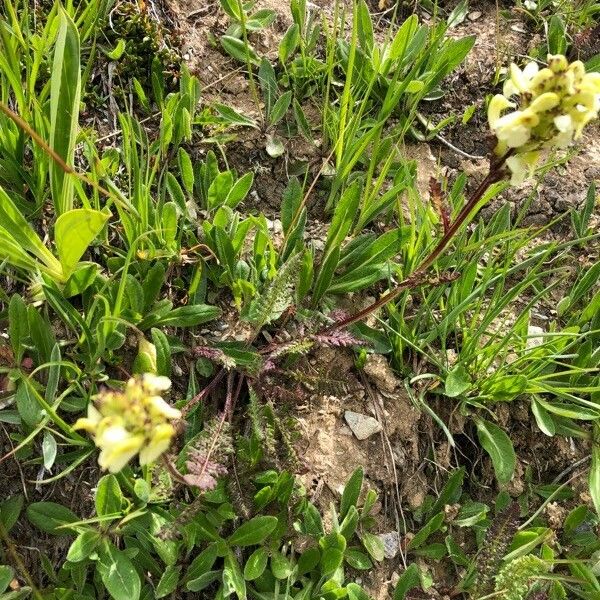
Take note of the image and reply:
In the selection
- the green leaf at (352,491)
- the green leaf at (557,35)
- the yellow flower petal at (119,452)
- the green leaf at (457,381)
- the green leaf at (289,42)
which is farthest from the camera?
the green leaf at (557,35)

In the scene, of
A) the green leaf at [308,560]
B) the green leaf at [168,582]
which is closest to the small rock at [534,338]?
the green leaf at [308,560]

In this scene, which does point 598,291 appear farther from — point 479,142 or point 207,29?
point 207,29

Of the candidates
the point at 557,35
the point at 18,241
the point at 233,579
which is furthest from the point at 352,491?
the point at 557,35

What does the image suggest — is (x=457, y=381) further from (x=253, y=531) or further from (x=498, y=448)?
(x=253, y=531)

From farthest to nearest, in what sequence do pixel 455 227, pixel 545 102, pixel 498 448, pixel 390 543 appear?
pixel 498 448 → pixel 390 543 → pixel 455 227 → pixel 545 102

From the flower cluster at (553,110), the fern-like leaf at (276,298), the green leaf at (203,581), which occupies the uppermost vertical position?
the flower cluster at (553,110)

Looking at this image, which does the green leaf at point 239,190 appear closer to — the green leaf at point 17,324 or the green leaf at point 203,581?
the green leaf at point 17,324

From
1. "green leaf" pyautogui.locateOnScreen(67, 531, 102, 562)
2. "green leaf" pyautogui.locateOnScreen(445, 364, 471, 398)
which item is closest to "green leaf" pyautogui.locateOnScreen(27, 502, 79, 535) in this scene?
"green leaf" pyautogui.locateOnScreen(67, 531, 102, 562)

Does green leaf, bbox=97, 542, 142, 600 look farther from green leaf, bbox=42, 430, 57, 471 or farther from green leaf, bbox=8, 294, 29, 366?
green leaf, bbox=8, 294, 29, 366
